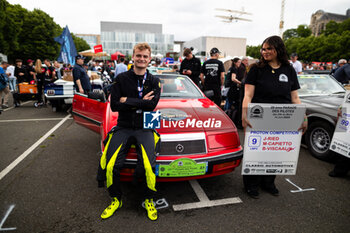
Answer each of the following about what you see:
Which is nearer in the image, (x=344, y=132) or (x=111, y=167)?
(x=111, y=167)

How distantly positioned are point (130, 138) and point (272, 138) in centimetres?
167

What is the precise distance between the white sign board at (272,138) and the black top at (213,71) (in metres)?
3.21

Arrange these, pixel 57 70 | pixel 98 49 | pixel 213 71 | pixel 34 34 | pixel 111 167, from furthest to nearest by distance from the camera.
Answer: pixel 34 34 → pixel 98 49 → pixel 57 70 → pixel 213 71 → pixel 111 167

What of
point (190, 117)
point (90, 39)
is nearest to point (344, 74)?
point (190, 117)

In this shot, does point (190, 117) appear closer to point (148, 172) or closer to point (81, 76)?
point (148, 172)

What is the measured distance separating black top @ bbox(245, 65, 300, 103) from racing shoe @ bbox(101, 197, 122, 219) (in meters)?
2.06

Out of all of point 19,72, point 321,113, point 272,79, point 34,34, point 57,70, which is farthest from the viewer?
point 34,34

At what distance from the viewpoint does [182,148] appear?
2.58 meters

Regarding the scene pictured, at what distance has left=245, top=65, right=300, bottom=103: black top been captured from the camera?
2574 mm

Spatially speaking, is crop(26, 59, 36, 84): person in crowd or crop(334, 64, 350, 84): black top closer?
crop(334, 64, 350, 84): black top

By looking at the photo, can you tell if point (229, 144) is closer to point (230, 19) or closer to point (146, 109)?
point (146, 109)

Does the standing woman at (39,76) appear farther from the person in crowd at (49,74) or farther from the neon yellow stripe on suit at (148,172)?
the neon yellow stripe on suit at (148,172)

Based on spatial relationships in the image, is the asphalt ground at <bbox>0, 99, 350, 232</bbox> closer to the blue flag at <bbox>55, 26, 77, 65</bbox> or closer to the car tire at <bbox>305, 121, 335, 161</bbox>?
the car tire at <bbox>305, 121, 335, 161</bbox>

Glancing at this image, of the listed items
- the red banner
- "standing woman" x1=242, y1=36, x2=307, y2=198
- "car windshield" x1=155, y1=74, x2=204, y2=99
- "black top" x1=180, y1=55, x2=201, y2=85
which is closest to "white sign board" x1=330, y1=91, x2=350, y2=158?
"standing woman" x1=242, y1=36, x2=307, y2=198
